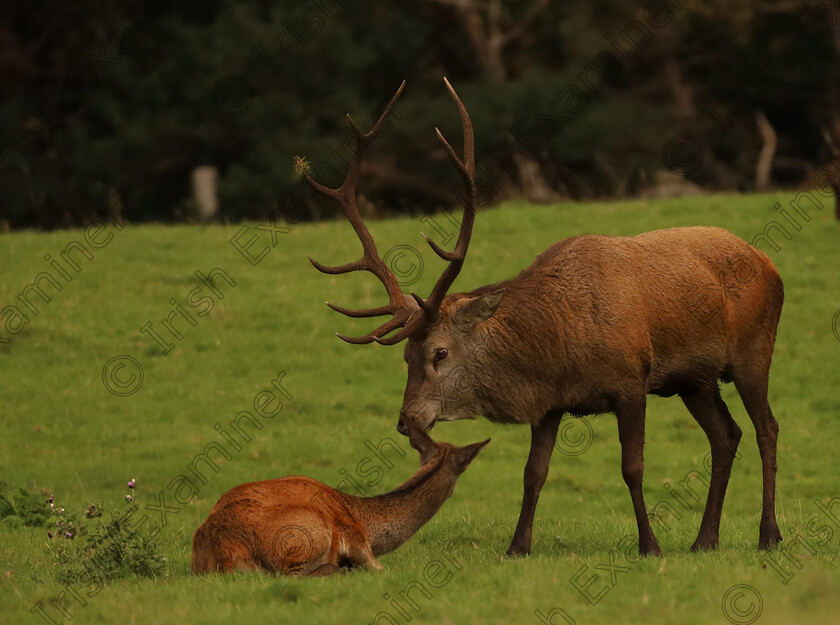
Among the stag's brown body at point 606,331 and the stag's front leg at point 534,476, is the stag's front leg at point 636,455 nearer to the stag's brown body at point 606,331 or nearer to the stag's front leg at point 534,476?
the stag's brown body at point 606,331

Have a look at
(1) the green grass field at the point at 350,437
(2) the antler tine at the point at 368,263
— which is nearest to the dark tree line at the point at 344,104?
(1) the green grass field at the point at 350,437

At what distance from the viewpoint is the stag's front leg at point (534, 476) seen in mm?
9594

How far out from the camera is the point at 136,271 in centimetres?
1898

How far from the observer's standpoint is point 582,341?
942 cm

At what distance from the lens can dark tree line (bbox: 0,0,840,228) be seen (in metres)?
33.6

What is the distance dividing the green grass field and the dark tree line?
1237 cm

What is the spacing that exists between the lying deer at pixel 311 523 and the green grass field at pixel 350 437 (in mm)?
244

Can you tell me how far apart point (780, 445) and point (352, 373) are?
521 cm

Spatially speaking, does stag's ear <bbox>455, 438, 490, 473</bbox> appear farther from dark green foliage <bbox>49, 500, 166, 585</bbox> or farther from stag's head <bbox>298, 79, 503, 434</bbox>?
dark green foliage <bbox>49, 500, 166, 585</bbox>

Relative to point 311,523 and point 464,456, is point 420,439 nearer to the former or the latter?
point 464,456

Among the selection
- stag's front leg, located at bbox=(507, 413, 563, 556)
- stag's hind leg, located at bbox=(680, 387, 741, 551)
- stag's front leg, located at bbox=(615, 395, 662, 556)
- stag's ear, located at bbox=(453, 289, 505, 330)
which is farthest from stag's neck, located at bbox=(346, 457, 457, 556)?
stag's hind leg, located at bbox=(680, 387, 741, 551)

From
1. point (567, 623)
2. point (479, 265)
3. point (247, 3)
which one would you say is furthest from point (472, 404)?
point (247, 3)

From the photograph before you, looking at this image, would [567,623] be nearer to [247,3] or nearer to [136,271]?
[136,271]

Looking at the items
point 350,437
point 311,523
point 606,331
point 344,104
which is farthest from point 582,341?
point 344,104
